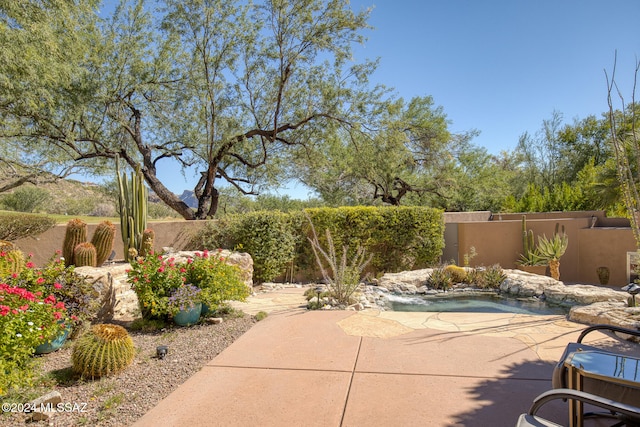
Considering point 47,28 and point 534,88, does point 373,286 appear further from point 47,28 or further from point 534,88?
point 534,88

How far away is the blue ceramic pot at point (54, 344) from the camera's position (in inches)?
158

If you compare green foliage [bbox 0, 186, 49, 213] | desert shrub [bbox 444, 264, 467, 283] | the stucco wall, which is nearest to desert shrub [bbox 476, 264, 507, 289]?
desert shrub [bbox 444, 264, 467, 283]

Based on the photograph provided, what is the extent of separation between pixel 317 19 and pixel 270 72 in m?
2.30

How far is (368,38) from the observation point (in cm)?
1115

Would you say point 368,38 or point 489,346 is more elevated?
point 368,38

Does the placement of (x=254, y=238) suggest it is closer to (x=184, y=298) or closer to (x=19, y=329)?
(x=184, y=298)

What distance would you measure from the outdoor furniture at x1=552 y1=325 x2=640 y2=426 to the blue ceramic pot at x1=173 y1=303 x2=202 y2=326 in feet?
13.9

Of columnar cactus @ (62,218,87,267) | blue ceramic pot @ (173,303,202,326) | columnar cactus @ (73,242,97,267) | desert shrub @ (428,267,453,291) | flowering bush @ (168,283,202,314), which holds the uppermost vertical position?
columnar cactus @ (62,218,87,267)

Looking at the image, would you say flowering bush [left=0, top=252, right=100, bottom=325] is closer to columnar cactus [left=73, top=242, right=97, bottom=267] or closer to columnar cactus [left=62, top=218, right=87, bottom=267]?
columnar cactus [left=73, top=242, right=97, bottom=267]

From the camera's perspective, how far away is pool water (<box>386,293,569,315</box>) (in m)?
6.78

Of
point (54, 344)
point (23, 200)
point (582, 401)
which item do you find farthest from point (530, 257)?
point (23, 200)

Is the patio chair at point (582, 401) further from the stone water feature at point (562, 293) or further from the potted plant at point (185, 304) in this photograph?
the potted plant at point (185, 304)

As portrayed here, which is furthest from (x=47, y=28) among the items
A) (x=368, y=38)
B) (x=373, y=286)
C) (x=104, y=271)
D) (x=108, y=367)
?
(x=373, y=286)

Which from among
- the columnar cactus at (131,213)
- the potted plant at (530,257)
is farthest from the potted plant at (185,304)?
the potted plant at (530,257)
